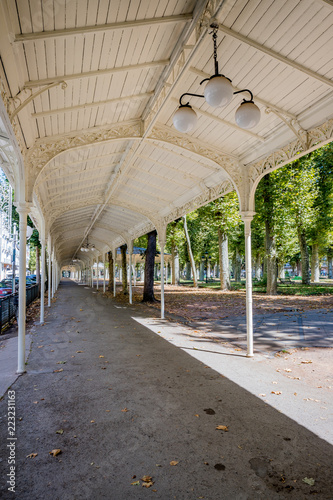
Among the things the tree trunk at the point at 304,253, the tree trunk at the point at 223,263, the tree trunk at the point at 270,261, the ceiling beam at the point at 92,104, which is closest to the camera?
the ceiling beam at the point at 92,104

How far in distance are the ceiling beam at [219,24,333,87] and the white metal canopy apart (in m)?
0.02

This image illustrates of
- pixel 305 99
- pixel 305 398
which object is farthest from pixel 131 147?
pixel 305 398

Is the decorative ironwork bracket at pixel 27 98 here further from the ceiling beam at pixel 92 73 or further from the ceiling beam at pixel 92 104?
the ceiling beam at pixel 92 104

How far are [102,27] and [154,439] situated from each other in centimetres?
483

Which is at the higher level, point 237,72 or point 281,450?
point 237,72

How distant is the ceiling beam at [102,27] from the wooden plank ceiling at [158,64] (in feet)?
0.04

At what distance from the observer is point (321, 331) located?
850cm

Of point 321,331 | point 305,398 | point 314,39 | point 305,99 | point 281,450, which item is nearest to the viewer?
point 281,450

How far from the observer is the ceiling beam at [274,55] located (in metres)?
3.97

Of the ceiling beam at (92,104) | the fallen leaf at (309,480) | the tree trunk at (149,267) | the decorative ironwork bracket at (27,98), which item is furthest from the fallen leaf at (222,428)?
the tree trunk at (149,267)

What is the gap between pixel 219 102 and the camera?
11.0ft

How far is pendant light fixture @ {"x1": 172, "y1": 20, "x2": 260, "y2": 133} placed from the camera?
10.8ft

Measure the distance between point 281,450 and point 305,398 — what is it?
150cm

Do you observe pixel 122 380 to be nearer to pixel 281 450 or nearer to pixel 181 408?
pixel 181 408
